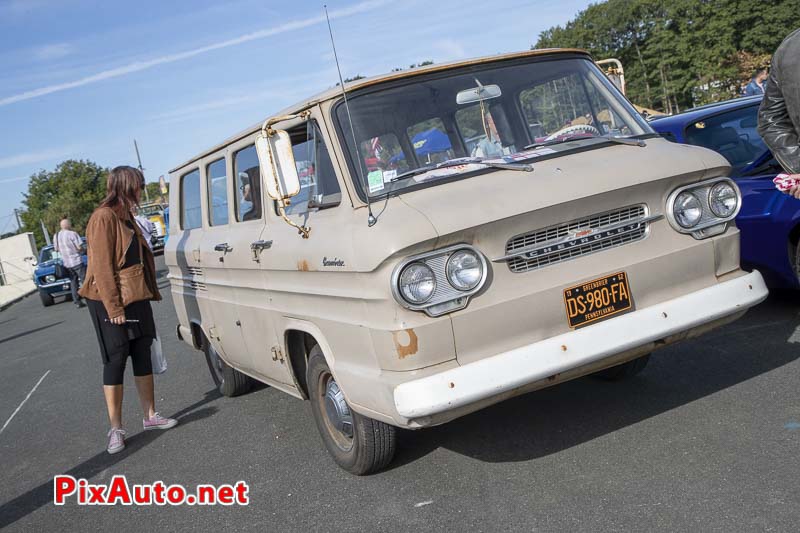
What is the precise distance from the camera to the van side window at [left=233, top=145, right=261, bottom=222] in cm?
509

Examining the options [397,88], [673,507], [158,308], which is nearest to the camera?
[673,507]

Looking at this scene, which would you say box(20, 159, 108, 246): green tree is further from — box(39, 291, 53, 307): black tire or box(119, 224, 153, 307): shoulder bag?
box(119, 224, 153, 307): shoulder bag

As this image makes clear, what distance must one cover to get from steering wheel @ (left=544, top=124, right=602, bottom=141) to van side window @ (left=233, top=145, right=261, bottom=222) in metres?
1.82

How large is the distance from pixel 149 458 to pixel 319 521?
2.05m

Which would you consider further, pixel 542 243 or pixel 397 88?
pixel 397 88

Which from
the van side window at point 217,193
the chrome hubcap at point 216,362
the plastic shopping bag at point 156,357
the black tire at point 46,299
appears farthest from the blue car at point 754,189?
the black tire at point 46,299

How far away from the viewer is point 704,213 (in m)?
4.17

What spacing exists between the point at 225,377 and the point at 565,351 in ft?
12.6

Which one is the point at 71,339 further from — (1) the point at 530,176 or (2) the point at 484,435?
(1) the point at 530,176

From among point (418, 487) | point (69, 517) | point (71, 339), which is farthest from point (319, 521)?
point (71, 339)

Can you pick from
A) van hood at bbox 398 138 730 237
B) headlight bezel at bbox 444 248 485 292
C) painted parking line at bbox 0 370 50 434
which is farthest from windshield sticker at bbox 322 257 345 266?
painted parking line at bbox 0 370 50 434

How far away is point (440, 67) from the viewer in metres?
4.52

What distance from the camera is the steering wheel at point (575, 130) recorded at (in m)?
4.61

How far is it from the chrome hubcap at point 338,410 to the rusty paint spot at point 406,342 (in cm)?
85
